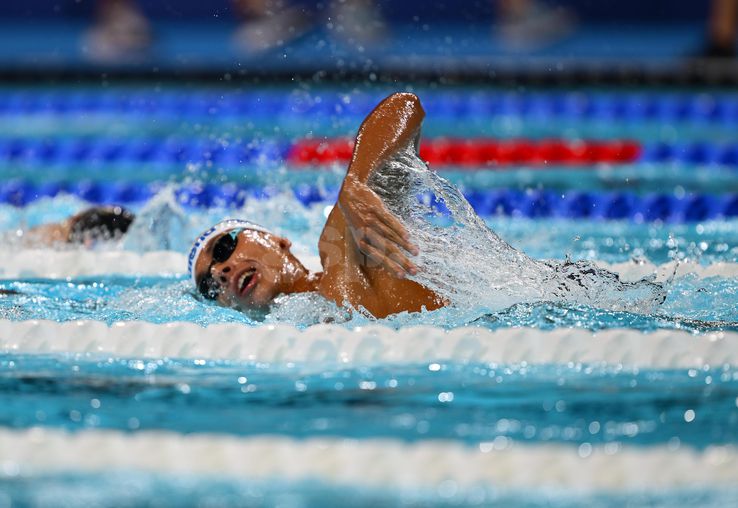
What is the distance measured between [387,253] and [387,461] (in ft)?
2.98

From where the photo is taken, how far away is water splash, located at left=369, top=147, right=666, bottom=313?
2.84 metres

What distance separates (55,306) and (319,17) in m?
6.95

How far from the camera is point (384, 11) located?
9.82m

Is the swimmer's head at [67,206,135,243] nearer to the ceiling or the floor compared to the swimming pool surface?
nearer to the ceiling

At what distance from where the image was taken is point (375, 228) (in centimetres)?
264

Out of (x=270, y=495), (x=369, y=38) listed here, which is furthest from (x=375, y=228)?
(x=369, y=38)

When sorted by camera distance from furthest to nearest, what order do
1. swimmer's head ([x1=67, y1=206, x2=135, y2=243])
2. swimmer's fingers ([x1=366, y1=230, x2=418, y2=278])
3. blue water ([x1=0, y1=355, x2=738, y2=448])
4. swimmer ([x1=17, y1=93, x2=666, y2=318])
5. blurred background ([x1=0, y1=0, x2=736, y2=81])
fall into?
blurred background ([x1=0, y1=0, x2=736, y2=81]) → swimmer's head ([x1=67, y1=206, x2=135, y2=243]) → swimmer ([x1=17, y1=93, x2=666, y2=318]) → swimmer's fingers ([x1=366, y1=230, x2=418, y2=278]) → blue water ([x1=0, y1=355, x2=738, y2=448])

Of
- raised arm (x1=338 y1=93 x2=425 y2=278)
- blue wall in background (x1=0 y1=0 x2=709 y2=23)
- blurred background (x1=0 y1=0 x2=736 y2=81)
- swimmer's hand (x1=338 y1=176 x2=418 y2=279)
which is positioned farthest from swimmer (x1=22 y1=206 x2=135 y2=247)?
blue wall in background (x1=0 y1=0 x2=709 y2=23)

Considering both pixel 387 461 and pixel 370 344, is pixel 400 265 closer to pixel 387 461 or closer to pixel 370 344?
pixel 370 344

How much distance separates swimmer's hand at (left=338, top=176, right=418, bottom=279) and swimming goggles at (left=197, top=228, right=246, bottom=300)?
43 cm

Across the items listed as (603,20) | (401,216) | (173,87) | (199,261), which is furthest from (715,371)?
(603,20)

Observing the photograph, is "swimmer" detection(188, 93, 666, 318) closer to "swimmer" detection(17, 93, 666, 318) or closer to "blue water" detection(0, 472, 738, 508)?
"swimmer" detection(17, 93, 666, 318)

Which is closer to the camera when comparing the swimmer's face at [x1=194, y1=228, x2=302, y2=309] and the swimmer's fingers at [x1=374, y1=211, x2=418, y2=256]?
the swimmer's fingers at [x1=374, y1=211, x2=418, y2=256]

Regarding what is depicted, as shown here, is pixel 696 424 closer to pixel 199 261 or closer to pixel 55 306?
pixel 199 261
